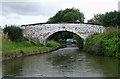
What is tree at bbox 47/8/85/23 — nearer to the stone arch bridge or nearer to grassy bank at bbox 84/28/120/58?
the stone arch bridge

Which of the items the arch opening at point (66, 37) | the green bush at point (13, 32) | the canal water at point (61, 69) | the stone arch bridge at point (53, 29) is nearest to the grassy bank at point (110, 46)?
the canal water at point (61, 69)

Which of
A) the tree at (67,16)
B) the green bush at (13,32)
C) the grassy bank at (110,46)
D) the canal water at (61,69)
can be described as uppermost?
the tree at (67,16)

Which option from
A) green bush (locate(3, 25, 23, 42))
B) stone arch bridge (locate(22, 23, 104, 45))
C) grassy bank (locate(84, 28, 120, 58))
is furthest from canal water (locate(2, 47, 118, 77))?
stone arch bridge (locate(22, 23, 104, 45))

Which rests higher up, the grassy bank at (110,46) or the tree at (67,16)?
the tree at (67,16)

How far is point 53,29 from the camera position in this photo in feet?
73.6

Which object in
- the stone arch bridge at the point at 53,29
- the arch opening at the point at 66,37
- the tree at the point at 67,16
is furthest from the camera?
the tree at the point at 67,16

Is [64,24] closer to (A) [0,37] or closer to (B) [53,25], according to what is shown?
(B) [53,25]

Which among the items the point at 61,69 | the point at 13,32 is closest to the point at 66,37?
the point at 13,32

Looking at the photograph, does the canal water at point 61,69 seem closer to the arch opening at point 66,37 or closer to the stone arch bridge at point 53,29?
the stone arch bridge at point 53,29

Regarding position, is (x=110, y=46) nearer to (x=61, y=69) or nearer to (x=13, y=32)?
(x=61, y=69)

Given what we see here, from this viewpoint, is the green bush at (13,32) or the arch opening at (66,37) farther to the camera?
the arch opening at (66,37)

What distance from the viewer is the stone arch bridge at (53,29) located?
22.3 m

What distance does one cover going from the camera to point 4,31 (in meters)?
17.8

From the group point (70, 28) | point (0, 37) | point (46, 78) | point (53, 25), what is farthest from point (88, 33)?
point (46, 78)
